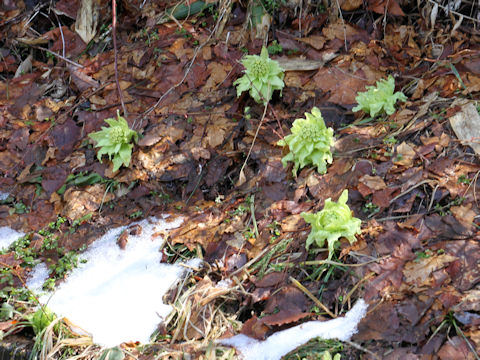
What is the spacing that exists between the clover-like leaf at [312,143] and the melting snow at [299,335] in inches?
29.1

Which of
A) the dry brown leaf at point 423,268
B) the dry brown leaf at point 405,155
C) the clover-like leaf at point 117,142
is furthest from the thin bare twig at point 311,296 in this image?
the clover-like leaf at point 117,142

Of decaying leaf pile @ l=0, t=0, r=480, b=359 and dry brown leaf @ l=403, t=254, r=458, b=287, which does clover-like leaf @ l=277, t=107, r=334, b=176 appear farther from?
dry brown leaf @ l=403, t=254, r=458, b=287

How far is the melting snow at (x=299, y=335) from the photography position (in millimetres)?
1778

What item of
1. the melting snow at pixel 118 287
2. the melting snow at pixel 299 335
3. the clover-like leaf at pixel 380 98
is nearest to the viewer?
the melting snow at pixel 299 335

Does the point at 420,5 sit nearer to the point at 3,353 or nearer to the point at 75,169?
the point at 75,169

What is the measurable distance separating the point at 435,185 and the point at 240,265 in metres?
0.88

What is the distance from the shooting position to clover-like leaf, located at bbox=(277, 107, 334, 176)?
2.31m

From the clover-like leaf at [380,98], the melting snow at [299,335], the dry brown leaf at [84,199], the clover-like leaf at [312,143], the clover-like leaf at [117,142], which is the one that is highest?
the clover-like leaf at [380,98]

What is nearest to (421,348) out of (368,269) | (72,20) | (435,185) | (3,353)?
Result: (368,269)

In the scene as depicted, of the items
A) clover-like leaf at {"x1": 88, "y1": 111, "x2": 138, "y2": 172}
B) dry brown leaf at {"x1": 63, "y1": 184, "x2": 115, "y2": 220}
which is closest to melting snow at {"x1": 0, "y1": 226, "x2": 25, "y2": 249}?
dry brown leaf at {"x1": 63, "y1": 184, "x2": 115, "y2": 220}

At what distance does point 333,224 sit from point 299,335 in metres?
0.43

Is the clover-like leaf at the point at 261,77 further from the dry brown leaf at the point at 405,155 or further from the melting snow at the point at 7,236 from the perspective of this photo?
the melting snow at the point at 7,236

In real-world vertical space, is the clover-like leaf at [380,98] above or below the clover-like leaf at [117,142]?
above

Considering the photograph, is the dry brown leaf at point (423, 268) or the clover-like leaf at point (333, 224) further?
the clover-like leaf at point (333, 224)
